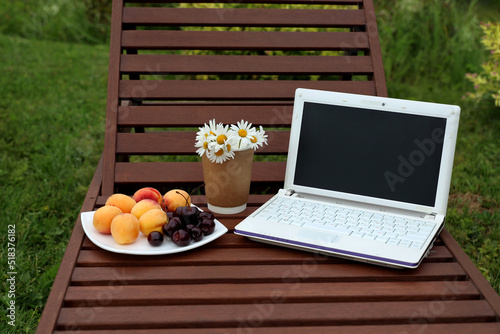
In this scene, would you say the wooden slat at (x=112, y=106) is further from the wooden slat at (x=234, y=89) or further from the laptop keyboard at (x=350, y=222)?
the laptop keyboard at (x=350, y=222)

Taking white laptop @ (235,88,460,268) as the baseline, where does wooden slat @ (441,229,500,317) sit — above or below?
below

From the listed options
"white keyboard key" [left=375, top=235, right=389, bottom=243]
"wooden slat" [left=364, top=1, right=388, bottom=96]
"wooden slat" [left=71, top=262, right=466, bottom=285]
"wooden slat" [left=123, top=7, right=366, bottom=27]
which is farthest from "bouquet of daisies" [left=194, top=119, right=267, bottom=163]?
"wooden slat" [left=123, top=7, right=366, bottom=27]

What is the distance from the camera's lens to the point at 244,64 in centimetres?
276

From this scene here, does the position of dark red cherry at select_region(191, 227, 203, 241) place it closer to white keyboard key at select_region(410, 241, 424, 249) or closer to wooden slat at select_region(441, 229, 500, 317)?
white keyboard key at select_region(410, 241, 424, 249)

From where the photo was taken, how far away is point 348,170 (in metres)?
2.07

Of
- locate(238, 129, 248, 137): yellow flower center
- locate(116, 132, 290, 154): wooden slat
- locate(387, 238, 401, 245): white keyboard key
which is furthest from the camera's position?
locate(116, 132, 290, 154): wooden slat

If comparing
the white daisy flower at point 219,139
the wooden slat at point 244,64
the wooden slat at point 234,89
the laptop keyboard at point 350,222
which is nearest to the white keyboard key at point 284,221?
the laptop keyboard at point 350,222

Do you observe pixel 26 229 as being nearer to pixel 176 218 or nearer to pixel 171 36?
pixel 171 36

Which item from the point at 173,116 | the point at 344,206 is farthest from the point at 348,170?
the point at 173,116

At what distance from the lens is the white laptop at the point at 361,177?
6.06 ft

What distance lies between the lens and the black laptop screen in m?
1.97

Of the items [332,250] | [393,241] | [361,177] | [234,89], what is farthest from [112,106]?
[393,241]

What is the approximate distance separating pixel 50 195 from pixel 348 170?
1966mm

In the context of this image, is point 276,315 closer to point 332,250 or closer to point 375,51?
point 332,250
